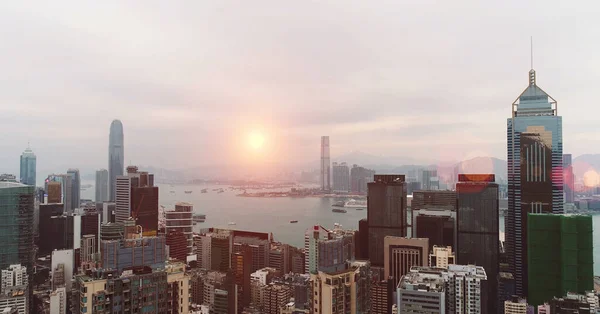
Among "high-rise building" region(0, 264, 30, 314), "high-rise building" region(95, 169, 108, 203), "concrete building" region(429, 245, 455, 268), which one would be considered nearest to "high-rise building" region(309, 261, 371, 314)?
"high-rise building" region(0, 264, 30, 314)

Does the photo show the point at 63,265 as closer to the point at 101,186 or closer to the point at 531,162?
the point at 101,186

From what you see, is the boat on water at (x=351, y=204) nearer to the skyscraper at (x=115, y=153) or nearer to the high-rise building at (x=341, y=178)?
the high-rise building at (x=341, y=178)

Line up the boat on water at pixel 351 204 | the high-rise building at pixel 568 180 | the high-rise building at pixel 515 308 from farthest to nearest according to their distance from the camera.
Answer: the boat on water at pixel 351 204, the high-rise building at pixel 568 180, the high-rise building at pixel 515 308

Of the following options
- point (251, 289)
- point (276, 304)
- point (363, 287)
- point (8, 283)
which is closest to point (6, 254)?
point (8, 283)

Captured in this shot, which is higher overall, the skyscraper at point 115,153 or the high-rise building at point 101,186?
the skyscraper at point 115,153

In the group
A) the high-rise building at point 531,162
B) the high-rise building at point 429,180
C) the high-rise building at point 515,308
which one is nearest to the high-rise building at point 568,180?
A: the high-rise building at point 531,162

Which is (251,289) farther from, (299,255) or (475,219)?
(475,219)

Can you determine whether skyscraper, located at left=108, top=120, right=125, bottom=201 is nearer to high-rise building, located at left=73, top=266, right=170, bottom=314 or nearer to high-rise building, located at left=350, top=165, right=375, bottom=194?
high-rise building, located at left=350, top=165, right=375, bottom=194
